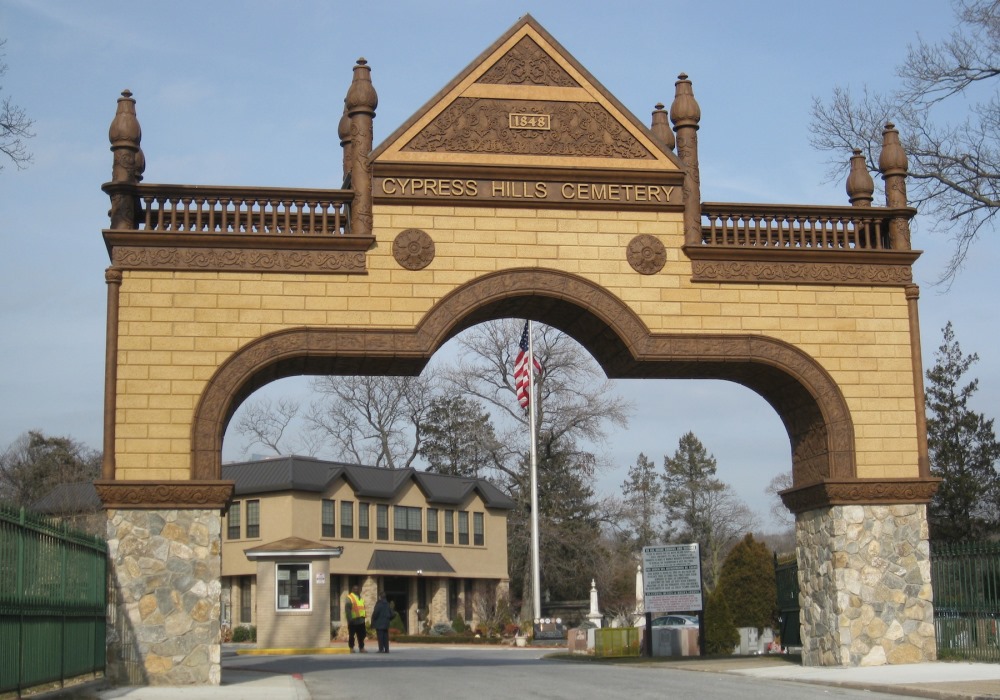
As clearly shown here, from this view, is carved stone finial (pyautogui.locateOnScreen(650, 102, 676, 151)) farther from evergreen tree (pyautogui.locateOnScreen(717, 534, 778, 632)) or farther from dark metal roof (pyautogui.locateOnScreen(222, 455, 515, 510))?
dark metal roof (pyautogui.locateOnScreen(222, 455, 515, 510))

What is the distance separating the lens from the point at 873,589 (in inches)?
636

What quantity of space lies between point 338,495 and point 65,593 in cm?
2991

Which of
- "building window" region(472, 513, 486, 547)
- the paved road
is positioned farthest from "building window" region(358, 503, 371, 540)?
the paved road

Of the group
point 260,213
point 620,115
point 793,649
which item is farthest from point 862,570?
point 260,213

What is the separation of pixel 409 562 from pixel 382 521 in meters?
1.88

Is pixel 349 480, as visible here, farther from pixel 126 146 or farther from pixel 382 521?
pixel 126 146

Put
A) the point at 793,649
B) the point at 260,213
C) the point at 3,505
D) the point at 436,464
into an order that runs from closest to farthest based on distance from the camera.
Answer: the point at 3,505
the point at 260,213
the point at 793,649
the point at 436,464

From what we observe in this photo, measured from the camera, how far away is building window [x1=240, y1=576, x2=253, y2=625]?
137 ft

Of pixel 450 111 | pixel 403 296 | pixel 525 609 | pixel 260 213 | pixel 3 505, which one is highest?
pixel 450 111

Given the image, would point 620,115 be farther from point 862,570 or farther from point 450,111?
point 862,570

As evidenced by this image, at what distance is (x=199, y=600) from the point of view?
14.9 m

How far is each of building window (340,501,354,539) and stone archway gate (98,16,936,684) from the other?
27.0 metres

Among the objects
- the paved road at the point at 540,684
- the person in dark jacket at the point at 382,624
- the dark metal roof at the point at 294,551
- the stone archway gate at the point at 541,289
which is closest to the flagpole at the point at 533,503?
the dark metal roof at the point at 294,551

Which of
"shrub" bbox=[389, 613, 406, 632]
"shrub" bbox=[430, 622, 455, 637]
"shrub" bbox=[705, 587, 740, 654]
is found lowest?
"shrub" bbox=[430, 622, 455, 637]
